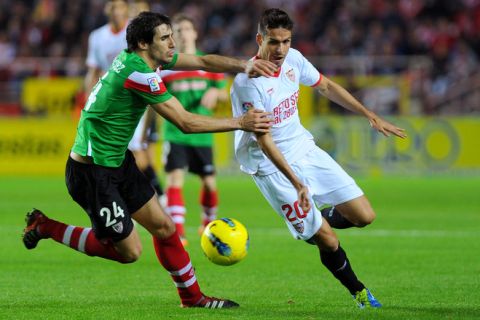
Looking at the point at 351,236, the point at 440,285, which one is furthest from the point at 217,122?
the point at 351,236

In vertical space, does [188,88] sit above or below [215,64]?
below

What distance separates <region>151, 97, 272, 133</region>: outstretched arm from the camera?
20.3 feet

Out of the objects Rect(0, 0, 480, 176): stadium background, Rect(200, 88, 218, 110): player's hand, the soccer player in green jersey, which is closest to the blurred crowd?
Rect(0, 0, 480, 176): stadium background

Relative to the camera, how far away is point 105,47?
38.4ft

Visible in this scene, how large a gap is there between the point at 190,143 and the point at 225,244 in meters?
4.54

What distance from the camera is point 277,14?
22.7 feet

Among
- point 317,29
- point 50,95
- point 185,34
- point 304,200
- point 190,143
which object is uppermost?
point 185,34

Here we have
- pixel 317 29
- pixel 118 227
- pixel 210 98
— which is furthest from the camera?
pixel 317 29

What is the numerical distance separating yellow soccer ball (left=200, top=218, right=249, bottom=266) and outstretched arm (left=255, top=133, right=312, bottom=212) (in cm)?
85

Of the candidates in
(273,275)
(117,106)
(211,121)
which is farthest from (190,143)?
(211,121)

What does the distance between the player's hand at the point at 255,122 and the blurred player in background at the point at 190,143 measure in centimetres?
494

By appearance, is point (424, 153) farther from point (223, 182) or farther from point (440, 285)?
point (440, 285)

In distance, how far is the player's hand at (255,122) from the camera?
20.3 feet

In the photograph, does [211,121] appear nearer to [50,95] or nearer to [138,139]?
[138,139]
